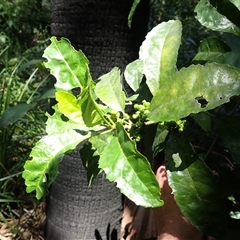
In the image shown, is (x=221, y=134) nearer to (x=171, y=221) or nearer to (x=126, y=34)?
(x=171, y=221)

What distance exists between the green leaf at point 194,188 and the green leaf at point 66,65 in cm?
23

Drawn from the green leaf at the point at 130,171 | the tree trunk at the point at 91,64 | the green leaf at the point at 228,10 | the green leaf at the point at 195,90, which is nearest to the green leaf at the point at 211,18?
the green leaf at the point at 228,10

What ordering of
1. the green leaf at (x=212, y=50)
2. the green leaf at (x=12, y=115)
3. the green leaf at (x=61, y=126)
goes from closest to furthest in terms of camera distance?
the green leaf at (x=61, y=126) → the green leaf at (x=212, y=50) → the green leaf at (x=12, y=115)

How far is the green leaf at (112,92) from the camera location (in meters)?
0.75

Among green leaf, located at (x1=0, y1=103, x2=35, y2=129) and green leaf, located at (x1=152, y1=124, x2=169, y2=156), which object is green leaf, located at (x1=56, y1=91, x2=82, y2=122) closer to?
green leaf, located at (x1=152, y1=124, x2=169, y2=156)

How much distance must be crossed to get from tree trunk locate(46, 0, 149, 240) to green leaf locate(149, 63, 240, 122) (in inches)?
26.4

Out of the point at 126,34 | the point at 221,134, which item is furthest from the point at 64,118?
the point at 126,34

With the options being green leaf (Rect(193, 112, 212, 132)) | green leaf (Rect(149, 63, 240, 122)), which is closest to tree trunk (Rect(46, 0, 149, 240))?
green leaf (Rect(193, 112, 212, 132))

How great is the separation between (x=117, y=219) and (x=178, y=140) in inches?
39.5

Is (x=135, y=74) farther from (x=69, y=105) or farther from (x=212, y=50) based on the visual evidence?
(x=69, y=105)

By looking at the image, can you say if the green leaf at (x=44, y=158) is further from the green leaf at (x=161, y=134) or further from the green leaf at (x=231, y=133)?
the green leaf at (x=231, y=133)

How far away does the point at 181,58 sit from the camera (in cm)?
270

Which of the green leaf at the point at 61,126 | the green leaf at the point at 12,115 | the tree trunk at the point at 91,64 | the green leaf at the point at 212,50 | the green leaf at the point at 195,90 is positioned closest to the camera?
the green leaf at the point at 195,90

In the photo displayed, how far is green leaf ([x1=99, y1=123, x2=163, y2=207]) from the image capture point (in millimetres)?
629
